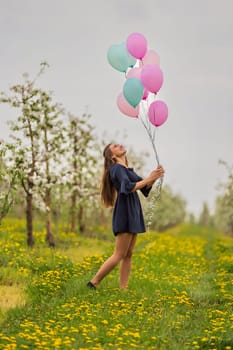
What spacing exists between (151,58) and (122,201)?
106 inches

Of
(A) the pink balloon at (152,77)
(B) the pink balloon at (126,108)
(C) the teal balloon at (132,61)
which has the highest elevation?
(C) the teal balloon at (132,61)

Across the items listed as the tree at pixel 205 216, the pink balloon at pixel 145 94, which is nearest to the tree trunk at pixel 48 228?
the pink balloon at pixel 145 94

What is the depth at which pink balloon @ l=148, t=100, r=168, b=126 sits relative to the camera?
8.77 metres

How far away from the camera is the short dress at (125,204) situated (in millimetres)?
8023

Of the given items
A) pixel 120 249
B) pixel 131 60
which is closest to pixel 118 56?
pixel 131 60

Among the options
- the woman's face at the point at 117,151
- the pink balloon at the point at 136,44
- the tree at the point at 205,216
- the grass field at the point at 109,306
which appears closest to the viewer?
the grass field at the point at 109,306

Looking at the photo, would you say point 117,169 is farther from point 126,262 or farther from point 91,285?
point 91,285

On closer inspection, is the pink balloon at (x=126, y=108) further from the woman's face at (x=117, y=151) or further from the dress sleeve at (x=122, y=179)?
the dress sleeve at (x=122, y=179)

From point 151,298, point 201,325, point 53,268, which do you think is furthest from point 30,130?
point 201,325

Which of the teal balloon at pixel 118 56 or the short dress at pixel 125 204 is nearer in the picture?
the short dress at pixel 125 204

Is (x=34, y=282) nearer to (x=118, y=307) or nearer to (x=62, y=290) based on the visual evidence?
(x=62, y=290)

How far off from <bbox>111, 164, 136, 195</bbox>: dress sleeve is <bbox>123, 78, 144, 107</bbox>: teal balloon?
121cm

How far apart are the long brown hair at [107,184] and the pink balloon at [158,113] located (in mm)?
887

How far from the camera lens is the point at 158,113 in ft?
28.7
